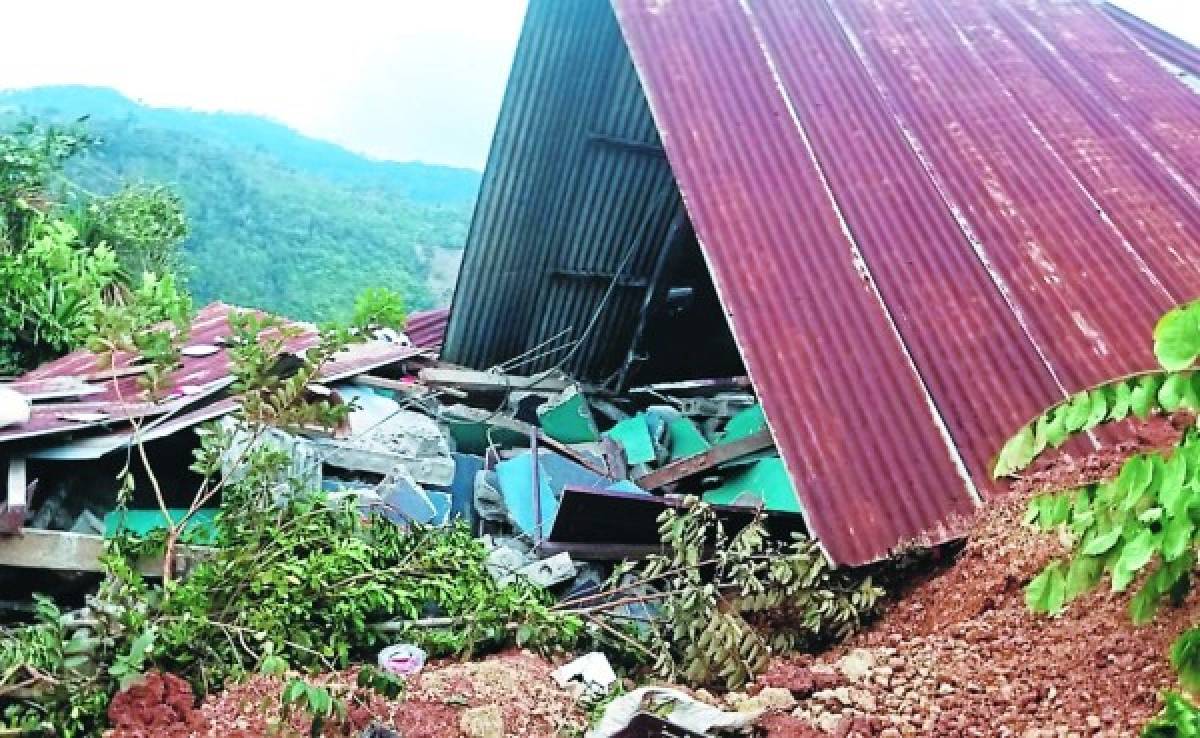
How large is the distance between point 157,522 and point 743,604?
3.17 m

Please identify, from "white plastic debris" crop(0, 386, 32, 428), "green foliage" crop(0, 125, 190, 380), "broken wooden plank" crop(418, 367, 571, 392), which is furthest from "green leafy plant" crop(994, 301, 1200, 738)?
"green foliage" crop(0, 125, 190, 380)

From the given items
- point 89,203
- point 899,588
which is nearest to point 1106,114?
point 899,588

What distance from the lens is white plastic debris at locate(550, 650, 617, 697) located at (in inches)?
177

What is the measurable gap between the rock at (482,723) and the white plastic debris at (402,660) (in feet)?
2.19

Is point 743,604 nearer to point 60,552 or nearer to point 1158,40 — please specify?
point 60,552

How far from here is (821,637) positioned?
4.90m

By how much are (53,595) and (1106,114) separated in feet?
26.2

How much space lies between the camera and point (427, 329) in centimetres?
1086

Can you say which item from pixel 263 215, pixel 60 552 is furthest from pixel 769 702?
pixel 263 215

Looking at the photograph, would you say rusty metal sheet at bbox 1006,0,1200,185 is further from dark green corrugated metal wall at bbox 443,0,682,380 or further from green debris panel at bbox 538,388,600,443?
green debris panel at bbox 538,388,600,443

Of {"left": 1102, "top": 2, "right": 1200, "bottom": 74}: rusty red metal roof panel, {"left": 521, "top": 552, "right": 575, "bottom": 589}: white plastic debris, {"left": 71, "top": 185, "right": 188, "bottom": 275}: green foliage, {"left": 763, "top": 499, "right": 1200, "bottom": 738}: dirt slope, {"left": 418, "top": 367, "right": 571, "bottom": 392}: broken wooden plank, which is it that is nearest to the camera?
{"left": 763, "top": 499, "right": 1200, "bottom": 738}: dirt slope

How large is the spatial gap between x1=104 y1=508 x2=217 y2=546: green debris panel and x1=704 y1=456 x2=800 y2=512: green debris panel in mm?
3183

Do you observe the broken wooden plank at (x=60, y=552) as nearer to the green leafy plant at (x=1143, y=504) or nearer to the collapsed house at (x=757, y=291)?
the collapsed house at (x=757, y=291)

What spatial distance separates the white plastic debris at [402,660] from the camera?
4613mm
